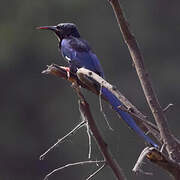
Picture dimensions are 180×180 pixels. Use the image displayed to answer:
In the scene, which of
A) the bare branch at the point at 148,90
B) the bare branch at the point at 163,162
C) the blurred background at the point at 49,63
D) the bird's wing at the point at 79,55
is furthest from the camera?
the blurred background at the point at 49,63

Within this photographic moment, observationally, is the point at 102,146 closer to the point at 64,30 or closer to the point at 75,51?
the point at 75,51

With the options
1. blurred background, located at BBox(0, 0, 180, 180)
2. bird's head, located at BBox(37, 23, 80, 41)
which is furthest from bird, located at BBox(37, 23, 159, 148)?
blurred background, located at BBox(0, 0, 180, 180)

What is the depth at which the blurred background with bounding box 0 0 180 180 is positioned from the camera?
1688 centimetres

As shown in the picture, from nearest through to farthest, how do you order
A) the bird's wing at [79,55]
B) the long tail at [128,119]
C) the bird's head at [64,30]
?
1. the long tail at [128,119]
2. the bird's wing at [79,55]
3. the bird's head at [64,30]

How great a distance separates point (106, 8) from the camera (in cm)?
1827

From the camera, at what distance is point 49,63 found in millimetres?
16875

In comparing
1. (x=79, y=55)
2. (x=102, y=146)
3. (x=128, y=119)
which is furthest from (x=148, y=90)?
(x=79, y=55)

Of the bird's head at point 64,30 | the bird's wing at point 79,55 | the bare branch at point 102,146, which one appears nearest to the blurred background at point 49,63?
the bird's head at point 64,30

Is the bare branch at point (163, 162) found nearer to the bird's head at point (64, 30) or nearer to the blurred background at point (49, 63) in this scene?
the bird's head at point (64, 30)

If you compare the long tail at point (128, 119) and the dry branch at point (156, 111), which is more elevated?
the dry branch at point (156, 111)

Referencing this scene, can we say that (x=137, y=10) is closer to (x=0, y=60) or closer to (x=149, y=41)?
(x=149, y=41)

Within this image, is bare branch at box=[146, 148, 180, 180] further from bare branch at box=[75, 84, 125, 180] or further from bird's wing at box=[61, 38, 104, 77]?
bird's wing at box=[61, 38, 104, 77]

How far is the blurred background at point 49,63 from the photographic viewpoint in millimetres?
16875

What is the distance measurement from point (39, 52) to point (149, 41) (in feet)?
8.66
